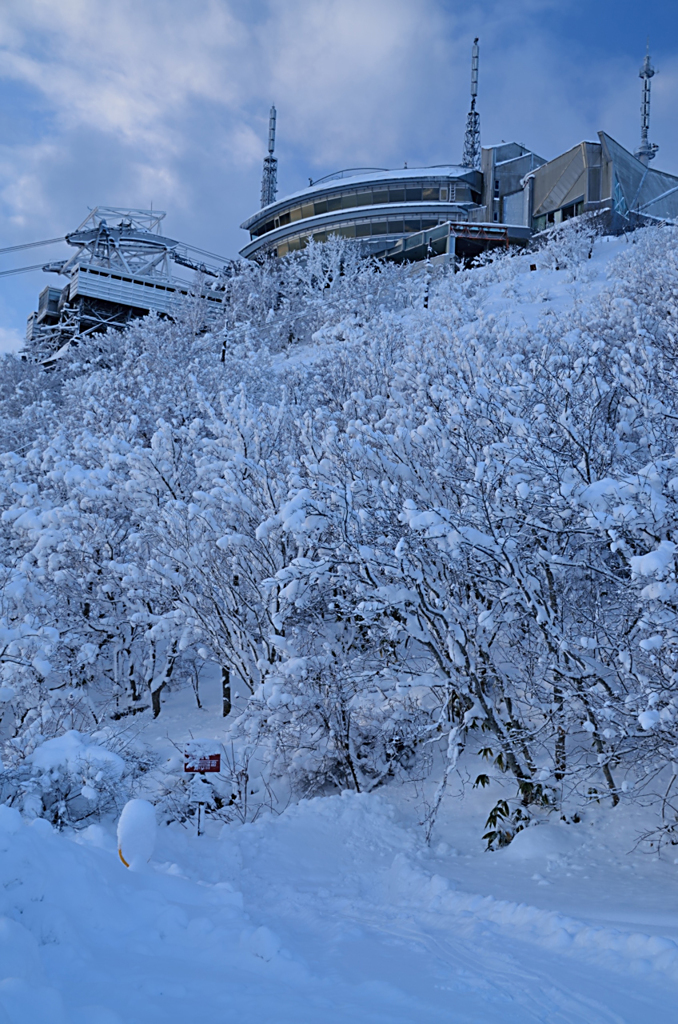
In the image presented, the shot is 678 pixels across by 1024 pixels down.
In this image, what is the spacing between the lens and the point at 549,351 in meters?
18.4

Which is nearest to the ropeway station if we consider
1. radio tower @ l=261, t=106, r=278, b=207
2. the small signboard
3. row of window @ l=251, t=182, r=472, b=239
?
row of window @ l=251, t=182, r=472, b=239

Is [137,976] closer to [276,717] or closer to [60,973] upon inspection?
[60,973]

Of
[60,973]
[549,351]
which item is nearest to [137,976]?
[60,973]

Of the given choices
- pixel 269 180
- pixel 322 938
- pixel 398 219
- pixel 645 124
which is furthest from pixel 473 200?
pixel 322 938

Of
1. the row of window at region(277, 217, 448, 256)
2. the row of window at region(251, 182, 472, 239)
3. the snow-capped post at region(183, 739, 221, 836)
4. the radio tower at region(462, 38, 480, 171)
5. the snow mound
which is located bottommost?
the snow mound

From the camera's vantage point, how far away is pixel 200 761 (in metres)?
9.80

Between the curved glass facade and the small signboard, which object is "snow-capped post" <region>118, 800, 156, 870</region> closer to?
the small signboard

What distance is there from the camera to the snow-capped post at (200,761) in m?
9.77

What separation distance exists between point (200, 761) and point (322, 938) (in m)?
4.36

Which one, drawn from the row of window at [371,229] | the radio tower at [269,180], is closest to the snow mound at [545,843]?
the row of window at [371,229]

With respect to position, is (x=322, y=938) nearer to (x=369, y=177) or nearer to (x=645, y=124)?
(x=369, y=177)

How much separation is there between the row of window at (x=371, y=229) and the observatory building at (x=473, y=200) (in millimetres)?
99

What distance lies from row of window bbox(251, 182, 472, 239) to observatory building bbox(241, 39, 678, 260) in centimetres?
10

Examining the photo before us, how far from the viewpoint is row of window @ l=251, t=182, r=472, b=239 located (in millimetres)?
69750
